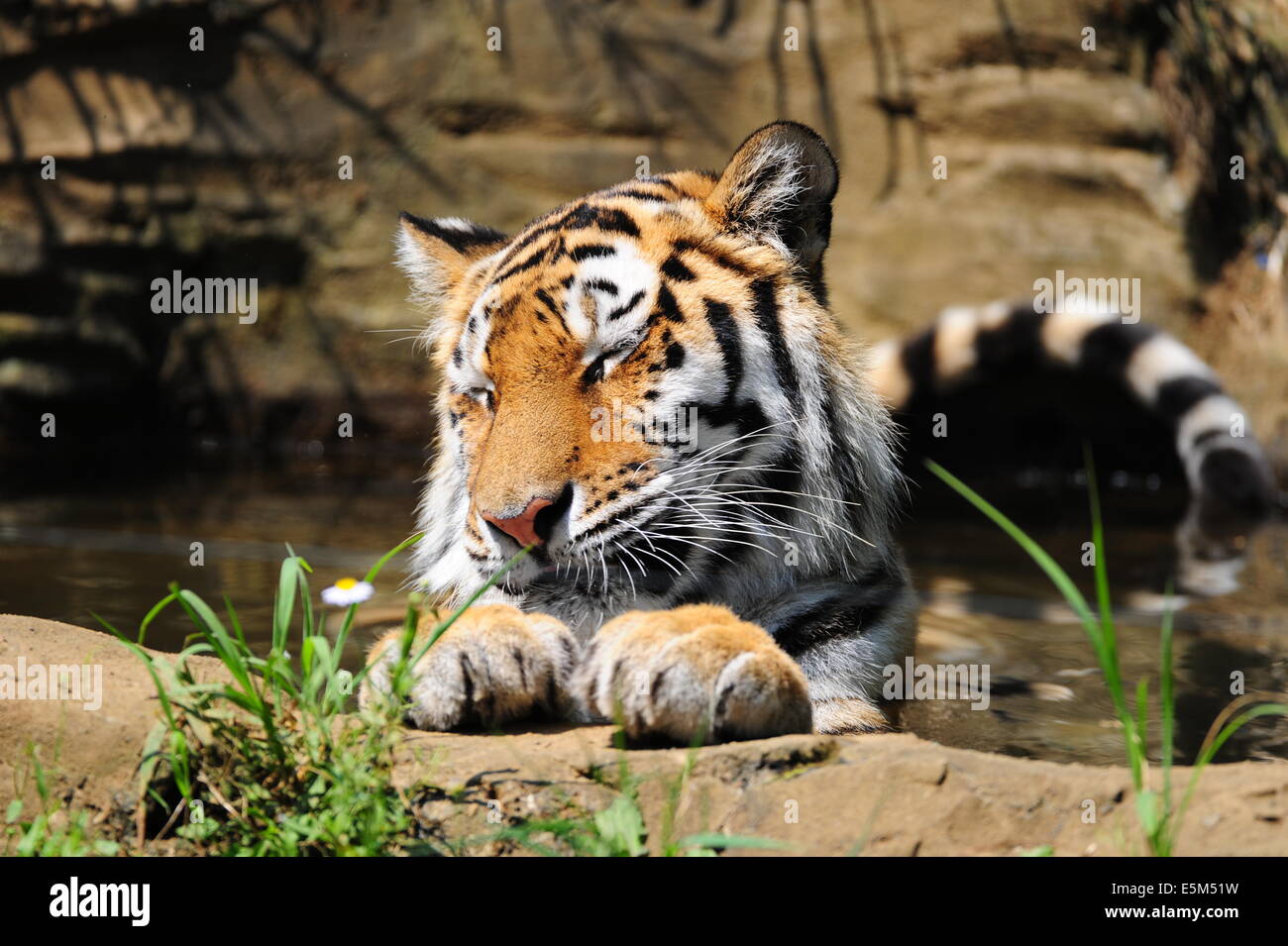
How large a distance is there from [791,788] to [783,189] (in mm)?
1559

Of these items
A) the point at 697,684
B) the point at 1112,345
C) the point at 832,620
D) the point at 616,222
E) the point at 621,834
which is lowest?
the point at 621,834

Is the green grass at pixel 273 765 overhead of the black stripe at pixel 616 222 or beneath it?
beneath

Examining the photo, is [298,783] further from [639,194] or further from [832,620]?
[639,194]

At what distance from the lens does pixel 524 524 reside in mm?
2619

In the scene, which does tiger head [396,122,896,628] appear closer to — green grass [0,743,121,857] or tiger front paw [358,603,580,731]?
tiger front paw [358,603,580,731]

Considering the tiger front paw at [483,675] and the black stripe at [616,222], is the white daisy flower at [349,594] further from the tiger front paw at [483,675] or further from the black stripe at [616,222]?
the black stripe at [616,222]

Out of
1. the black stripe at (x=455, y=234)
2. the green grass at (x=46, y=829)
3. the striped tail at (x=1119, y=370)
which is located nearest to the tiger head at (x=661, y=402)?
the black stripe at (x=455, y=234)

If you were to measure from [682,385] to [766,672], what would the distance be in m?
0.79

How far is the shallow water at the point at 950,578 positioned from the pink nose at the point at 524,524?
1.15 meters

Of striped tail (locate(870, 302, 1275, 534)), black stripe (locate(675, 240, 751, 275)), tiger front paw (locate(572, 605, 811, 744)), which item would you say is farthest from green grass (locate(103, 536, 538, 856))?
striped tail (locate(870, 302, 1275, 534))

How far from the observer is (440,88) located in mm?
7996

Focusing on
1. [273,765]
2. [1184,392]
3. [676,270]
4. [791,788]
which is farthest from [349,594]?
[1184,392]

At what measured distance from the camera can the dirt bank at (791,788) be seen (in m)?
2.00

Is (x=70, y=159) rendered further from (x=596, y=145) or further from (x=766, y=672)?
(x=766, y=672)
